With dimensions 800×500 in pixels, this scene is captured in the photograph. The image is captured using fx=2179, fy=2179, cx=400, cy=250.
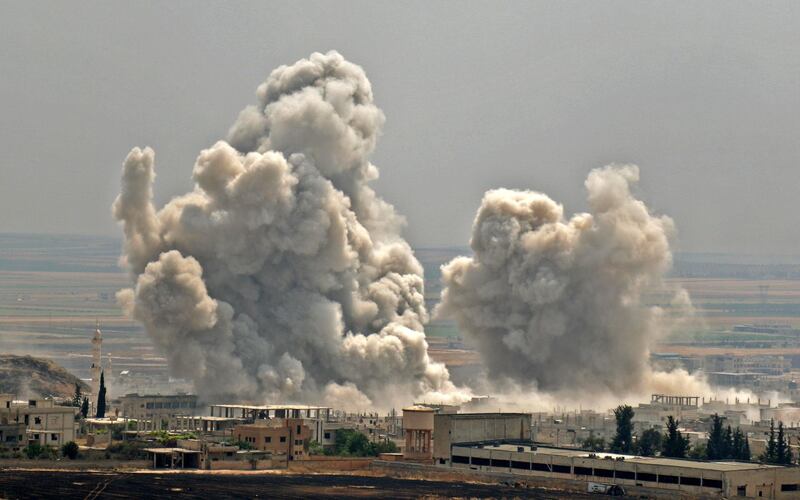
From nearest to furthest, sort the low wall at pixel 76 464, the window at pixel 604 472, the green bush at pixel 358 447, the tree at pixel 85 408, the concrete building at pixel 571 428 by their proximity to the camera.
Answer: the window at pixel 604 472
the low wall at pixel 76 464
the green bush at pixel 358 447
the concrete building at pixel 571 428
the tree at pixel 85 408

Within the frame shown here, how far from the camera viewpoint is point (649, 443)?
14112 cm

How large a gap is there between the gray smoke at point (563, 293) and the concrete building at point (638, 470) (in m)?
36.6

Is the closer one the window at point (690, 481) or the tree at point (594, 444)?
the window at point (690, 481)

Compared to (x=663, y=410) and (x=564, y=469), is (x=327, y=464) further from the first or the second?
(x=663, y=410)

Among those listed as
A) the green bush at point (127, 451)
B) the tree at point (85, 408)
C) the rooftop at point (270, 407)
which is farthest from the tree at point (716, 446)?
the tree at point (85, 408)

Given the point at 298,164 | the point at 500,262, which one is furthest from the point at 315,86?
the point at 500,262

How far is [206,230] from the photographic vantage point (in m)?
167

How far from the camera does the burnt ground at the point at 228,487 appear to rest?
114 m

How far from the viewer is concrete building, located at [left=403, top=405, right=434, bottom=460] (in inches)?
5438

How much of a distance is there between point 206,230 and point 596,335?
3208cm

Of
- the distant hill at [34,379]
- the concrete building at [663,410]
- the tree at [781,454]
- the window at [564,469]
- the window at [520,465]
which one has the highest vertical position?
the distant hill at [34,379]

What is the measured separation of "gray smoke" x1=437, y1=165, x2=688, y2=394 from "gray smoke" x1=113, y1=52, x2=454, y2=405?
6.53 meters

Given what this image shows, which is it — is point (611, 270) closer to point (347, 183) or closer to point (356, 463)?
point (347, 183)

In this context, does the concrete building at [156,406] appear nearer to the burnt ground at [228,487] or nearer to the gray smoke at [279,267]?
the gray smoke at [279,267]
